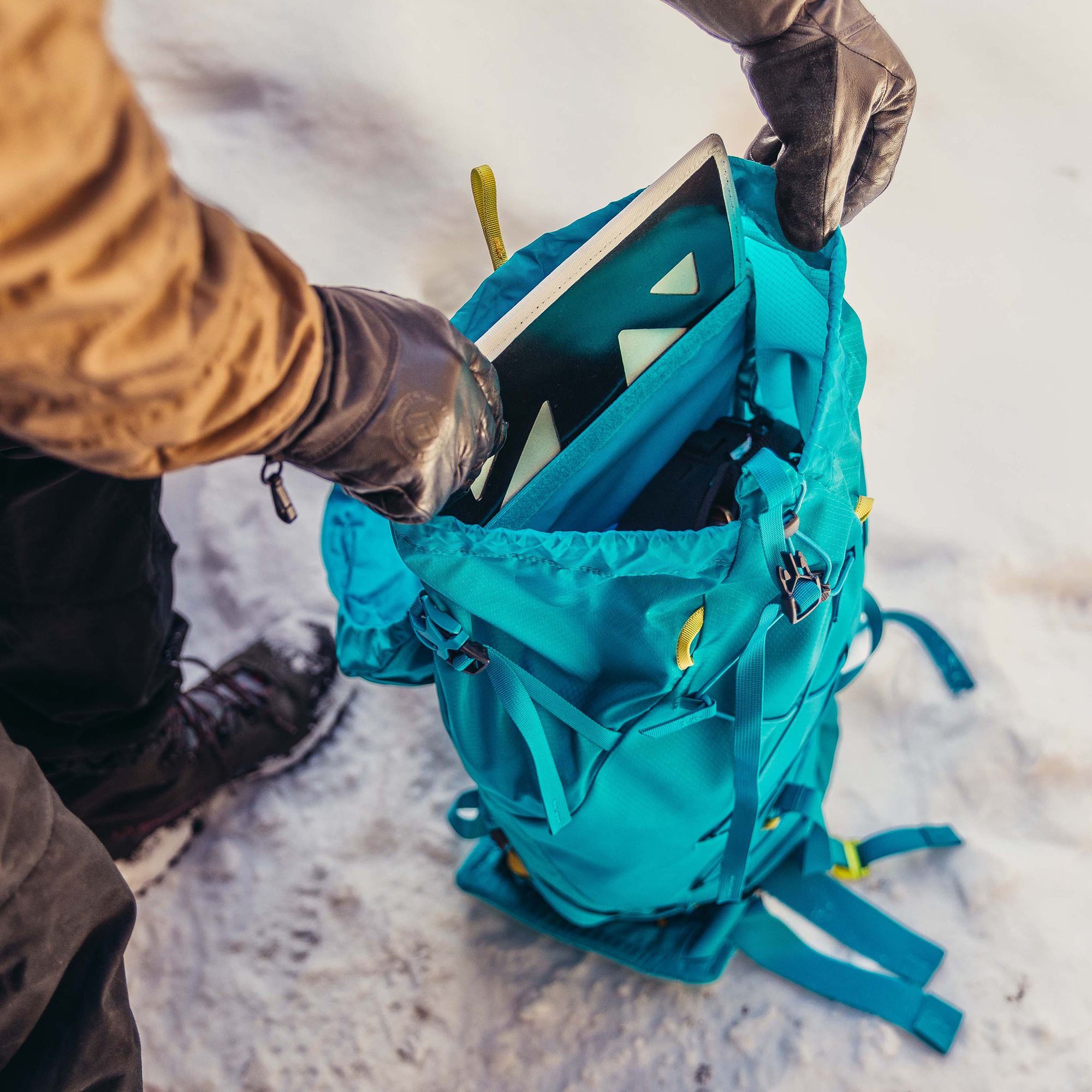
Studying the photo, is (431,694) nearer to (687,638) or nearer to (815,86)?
(687,638)

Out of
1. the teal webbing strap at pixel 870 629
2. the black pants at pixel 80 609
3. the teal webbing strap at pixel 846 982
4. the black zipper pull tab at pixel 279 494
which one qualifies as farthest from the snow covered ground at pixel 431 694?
the black zipper pull tab at pixel 279 494

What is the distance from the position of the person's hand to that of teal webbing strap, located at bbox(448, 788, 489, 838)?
0.64 meters

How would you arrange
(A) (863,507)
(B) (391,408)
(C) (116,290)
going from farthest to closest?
(A) (863,507), (B) (391,408), (C) (116,290)

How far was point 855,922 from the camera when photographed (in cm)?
91

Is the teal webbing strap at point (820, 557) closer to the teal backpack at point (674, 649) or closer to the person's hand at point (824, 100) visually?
the teal backpack at point (674, 649)

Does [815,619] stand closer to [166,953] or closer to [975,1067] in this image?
[975,1067]

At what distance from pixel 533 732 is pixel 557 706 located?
0.03m

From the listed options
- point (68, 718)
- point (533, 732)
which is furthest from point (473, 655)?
point (68, 718)

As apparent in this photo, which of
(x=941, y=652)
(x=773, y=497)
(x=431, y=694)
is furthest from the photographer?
(x=431, y=694)

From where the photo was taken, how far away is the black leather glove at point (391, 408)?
1.58 feet

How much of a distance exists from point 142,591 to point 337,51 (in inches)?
32.6

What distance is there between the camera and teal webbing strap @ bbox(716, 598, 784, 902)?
671 millimetres

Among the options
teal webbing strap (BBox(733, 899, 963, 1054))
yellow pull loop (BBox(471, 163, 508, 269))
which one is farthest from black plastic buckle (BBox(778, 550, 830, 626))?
teal webbing strap (BBox(733, 899, 963, 1054))

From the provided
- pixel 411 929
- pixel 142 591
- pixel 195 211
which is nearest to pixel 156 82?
pixel 142 591
